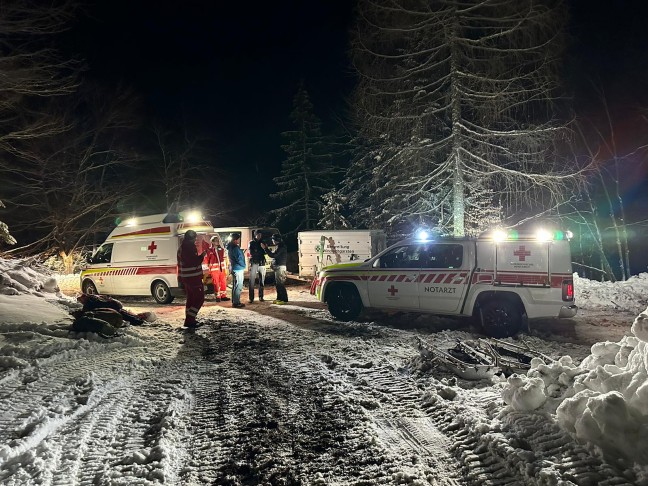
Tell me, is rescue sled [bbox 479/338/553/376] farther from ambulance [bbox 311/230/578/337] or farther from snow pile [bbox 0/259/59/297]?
snow pile [bbox 0/259/59/297]

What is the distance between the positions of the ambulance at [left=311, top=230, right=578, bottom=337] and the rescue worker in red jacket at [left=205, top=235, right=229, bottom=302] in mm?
4397

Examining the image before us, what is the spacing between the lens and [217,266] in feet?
42.9

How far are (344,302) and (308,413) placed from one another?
5.50 metres

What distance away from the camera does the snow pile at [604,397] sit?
3.12m

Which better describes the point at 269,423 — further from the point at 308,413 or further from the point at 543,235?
the point at 543,235

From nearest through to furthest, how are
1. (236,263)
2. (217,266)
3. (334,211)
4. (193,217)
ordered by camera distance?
(236,263) → (217,266) → (193,217) → (334,211)

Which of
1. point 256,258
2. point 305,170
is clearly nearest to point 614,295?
point 256,258

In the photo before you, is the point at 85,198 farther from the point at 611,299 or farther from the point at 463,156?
the point at 611,299

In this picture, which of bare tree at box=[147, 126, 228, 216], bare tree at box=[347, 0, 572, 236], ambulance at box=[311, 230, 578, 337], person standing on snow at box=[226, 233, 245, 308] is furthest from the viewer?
bare tree at box=[147, 126, 228, 216]

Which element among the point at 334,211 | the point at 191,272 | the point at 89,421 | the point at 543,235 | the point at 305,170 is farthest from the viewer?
the point at 305,170

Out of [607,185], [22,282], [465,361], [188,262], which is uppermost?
[607,185]

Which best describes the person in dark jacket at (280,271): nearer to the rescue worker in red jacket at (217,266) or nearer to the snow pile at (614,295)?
the rescue worker in red jacket at (217,266)

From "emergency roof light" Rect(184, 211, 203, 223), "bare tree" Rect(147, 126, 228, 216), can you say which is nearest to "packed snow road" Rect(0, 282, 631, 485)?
"emergency roof light" Rect(184, 211, 203, 223)

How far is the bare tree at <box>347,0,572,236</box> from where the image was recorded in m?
13.7
